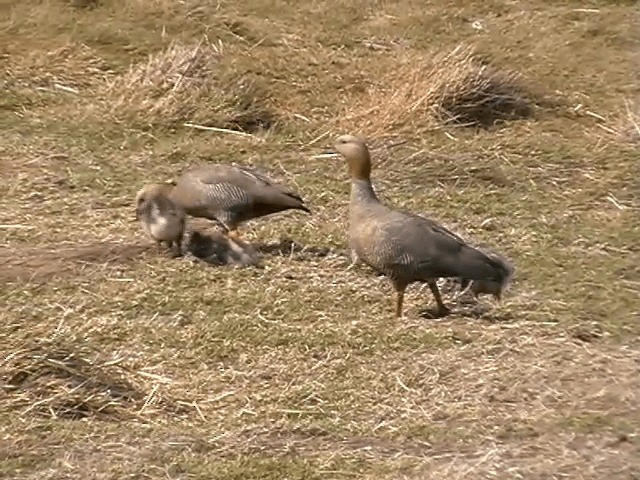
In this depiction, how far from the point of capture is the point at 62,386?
4.29m

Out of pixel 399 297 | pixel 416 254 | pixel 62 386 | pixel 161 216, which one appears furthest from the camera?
pixel 161 216

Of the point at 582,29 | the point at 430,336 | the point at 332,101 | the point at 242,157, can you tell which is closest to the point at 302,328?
the point at 430,336

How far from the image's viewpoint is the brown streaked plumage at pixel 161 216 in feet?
18.8

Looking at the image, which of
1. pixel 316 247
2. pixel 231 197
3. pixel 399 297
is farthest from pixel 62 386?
pixel 316 247

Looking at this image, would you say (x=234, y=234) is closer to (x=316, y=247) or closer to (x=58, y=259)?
(x=316, y=247)

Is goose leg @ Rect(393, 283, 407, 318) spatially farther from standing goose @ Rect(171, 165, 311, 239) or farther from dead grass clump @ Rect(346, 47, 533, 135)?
dead grass clump @ Rect(346, 47, 533, 135)

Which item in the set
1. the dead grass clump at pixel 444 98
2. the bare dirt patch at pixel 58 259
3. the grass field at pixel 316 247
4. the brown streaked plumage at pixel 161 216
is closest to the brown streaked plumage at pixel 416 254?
the grass field at pixel 316 247

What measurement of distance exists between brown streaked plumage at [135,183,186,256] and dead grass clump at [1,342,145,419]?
1.26 metres

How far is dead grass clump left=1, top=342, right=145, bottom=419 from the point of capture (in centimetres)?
420

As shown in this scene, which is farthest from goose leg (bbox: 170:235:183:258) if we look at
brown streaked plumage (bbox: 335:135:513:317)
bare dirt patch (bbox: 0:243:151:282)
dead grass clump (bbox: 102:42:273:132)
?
dead grass clump (bbox: 102:42:273:132)

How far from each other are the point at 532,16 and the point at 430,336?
5.33 meters

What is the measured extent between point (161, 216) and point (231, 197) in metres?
0.30

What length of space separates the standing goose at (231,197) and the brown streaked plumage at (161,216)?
51mm

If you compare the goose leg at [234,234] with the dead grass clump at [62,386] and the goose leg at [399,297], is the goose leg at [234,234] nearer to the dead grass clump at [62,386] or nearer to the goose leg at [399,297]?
the goose leg at [399,297]
